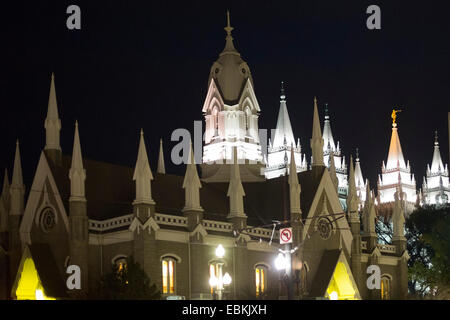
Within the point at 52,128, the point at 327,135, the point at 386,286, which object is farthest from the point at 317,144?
the point at 327,135

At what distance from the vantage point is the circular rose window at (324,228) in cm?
6688

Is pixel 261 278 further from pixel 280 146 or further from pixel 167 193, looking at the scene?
pixel 280 146

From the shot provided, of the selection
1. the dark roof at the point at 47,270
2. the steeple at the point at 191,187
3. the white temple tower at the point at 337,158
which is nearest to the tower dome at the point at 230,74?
the steeple at the point at 191,187

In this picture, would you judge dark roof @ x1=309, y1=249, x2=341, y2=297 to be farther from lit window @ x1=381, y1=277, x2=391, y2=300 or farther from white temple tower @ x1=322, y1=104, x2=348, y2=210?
white temple tower @ x1=322, y1=104, x2=348, y2=210

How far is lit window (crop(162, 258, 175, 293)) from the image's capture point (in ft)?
185

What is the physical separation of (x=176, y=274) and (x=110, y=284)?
264 inches

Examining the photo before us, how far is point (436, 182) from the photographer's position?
165 metres

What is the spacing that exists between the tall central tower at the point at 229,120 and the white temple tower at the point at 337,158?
6476 centimetres

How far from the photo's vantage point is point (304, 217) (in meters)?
65.3

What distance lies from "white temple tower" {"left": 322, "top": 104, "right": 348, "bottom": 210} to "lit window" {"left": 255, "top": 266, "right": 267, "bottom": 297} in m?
79.4

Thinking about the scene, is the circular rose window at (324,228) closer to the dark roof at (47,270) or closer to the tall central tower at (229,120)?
the tall central tower at (229,120)

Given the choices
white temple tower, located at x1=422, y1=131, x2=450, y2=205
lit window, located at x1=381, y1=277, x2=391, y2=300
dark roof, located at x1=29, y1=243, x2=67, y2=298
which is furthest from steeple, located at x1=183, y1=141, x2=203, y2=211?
white temple tower, located at x1=422, y1=131, x2=450, y2=205
